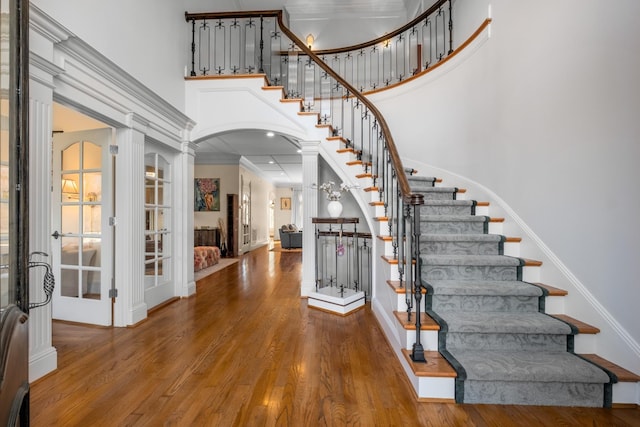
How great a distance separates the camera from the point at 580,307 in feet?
6.64

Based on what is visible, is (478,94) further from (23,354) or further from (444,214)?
(23,354)

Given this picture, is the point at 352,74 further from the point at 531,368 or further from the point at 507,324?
the point at 531,368

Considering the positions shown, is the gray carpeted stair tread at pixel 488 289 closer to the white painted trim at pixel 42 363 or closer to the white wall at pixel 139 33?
the white painted trim at pixel 42 363

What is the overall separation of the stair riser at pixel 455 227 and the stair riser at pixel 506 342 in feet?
3.95

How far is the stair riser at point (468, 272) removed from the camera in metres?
2.42

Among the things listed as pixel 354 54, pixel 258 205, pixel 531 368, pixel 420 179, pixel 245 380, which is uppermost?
pixel 354 54

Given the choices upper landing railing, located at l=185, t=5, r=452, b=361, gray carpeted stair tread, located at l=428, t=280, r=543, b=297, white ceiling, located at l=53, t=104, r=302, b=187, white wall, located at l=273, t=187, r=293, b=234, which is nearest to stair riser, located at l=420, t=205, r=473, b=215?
upper landing railing, located at l=185, t=5, r=452, b=361

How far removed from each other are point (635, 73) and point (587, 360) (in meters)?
1.78

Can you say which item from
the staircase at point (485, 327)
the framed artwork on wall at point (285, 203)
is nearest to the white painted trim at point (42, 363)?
the staircase at point (485, 327)

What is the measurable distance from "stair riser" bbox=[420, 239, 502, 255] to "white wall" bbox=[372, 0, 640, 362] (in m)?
0.38

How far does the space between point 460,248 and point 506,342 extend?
3.05ft

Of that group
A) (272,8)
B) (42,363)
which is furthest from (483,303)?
(272,8)

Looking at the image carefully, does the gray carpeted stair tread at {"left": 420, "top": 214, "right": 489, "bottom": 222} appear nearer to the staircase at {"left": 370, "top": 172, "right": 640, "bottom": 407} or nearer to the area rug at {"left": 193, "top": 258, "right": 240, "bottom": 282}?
the staircase at {"left": 370, "top": 172, "right": 640, "bottom": 407}

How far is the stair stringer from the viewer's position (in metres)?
1.68
